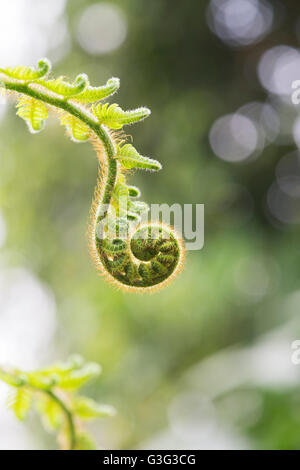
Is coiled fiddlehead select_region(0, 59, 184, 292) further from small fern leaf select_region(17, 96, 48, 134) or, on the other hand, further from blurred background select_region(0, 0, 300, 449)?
blurred background select_region(0, 0, 300, 449)

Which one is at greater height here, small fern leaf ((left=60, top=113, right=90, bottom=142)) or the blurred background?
the blurred background

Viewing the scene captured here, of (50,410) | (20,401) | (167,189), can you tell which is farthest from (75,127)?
(167,189)

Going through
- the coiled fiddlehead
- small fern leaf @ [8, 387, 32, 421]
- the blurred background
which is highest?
the blurred background

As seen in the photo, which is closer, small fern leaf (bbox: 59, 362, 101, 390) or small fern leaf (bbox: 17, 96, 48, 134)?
small fern leaf (bbox: 17, 96, 48, 134)

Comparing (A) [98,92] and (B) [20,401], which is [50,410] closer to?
(B) [20,401]

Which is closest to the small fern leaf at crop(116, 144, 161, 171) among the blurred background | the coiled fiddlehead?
the coiled fiddlehead

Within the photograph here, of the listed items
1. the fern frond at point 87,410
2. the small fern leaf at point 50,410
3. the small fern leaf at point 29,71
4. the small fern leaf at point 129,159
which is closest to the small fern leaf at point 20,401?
the small fern leaf at point 50,410

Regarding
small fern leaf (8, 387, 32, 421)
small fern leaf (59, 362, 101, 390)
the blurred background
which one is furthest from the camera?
the blurred background
